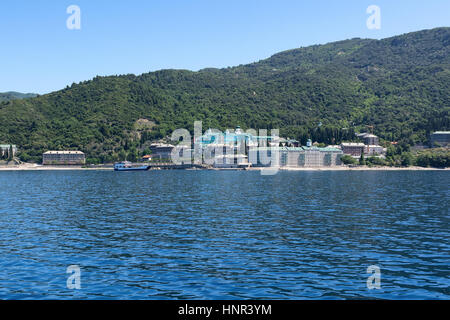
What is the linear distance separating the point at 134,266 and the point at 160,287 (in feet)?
16.5

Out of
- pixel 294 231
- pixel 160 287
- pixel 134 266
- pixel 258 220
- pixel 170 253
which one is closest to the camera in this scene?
pixel 160 287

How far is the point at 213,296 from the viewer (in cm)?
2167

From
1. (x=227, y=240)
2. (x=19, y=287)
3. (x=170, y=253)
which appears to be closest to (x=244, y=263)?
(x=170, y=253)

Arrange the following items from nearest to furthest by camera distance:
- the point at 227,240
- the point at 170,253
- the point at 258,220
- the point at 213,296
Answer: the point at 213,296 < the point at 170,253 < the point at 227,240 < the point at 258,220

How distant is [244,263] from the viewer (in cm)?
2830

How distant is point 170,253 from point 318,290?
12.0m

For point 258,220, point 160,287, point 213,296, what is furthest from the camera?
point 258,220

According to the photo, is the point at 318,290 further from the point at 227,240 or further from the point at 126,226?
the point at 126,226

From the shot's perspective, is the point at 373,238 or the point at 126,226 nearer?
the point at 373,238
